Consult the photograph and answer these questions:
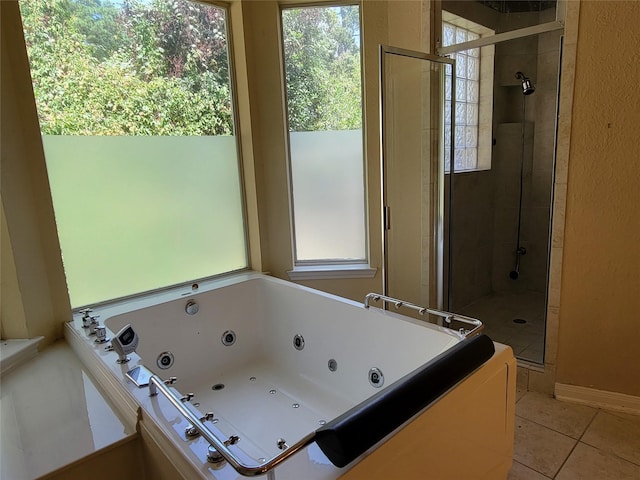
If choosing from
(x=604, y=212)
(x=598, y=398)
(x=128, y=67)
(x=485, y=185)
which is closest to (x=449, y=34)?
(x=485, y=185)

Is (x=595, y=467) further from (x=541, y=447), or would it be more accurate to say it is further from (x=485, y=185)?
(x=485, y=185)

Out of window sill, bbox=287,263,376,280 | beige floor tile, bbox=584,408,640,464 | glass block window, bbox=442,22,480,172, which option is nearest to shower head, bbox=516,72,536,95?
glass block window, bbox=442,22,480,172

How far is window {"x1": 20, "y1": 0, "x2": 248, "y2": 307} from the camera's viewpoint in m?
2.11

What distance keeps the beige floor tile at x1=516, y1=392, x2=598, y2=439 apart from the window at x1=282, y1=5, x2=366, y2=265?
1.35 metres

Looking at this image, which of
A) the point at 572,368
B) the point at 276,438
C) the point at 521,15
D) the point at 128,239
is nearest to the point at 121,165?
the point at 128,239

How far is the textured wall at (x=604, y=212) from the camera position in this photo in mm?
1882

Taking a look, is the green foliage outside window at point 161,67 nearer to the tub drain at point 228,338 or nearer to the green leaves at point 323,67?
the green leaves at point 323,67

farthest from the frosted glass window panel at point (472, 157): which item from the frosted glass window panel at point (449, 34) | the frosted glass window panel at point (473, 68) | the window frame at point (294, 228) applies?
the window frame at point (294, 228)

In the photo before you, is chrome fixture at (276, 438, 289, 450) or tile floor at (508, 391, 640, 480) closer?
chrome fixture at (276, 438, 289, 450)

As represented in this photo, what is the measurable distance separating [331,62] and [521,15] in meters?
1.92

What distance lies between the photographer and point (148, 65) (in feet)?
7.80

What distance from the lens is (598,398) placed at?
2180 millimetres

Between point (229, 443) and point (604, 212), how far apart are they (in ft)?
6.54

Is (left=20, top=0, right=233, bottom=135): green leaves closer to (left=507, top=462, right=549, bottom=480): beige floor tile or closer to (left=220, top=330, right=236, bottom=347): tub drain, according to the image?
(left=220, top=330, right=236, bottom=347): tub drain
